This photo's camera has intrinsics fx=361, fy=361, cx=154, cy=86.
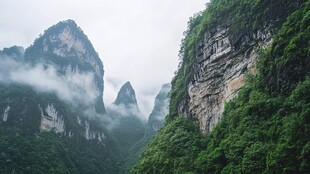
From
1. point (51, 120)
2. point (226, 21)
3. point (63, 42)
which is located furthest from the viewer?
point (63, 42)

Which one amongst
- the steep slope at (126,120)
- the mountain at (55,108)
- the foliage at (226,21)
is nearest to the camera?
the foliage at (226,21)

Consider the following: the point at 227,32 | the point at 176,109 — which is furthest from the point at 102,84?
the point at 227,32

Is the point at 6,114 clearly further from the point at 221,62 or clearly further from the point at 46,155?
the point at 221,62

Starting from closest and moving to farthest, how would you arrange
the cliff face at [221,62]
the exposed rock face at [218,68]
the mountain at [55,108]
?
the cliff face at [221,62] → the exposed rock face at [218,68] → the mountain at [55,108]

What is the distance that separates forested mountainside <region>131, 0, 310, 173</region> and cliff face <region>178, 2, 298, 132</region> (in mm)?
95

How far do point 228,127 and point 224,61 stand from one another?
383 inches

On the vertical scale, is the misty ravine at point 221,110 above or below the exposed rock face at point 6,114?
below

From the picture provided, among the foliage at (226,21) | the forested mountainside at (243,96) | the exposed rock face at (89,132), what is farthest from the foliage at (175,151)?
the exposed rock face at (89,132)

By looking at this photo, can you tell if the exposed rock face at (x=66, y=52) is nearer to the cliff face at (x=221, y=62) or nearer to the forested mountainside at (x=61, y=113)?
the forested mountainside at (x=61, y=113)

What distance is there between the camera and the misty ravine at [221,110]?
71.7 ft

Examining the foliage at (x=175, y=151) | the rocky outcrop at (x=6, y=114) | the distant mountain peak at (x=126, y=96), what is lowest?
the foliage at (x=175, y=151)

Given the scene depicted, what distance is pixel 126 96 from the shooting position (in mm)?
172000

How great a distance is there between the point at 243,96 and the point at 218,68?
8368 millimetres

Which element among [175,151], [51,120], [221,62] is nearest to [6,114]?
[51,120]
